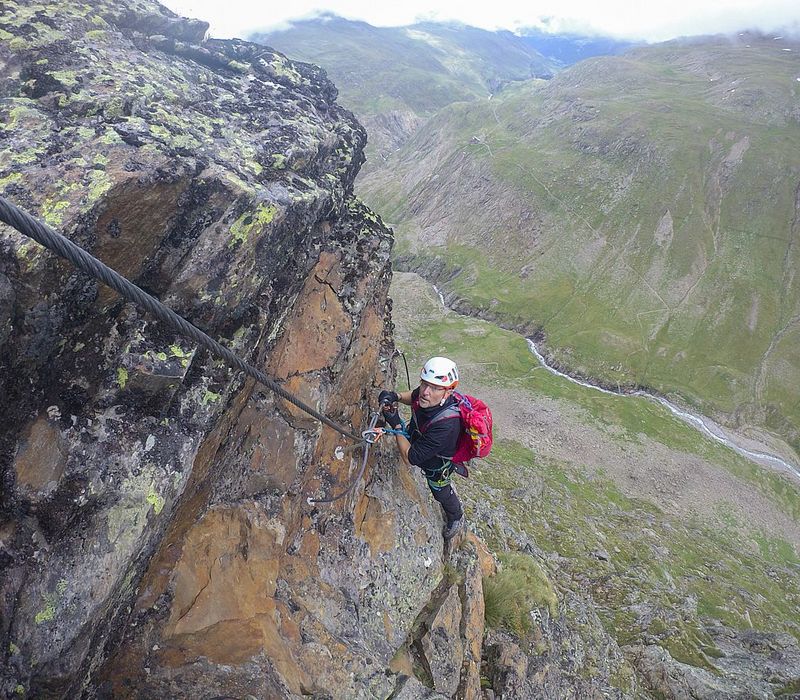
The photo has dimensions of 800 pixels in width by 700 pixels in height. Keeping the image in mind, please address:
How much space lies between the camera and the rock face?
7.14 meters

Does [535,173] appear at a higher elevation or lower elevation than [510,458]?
higher

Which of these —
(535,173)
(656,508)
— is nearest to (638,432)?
(656,508)

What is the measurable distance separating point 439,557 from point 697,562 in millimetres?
43714

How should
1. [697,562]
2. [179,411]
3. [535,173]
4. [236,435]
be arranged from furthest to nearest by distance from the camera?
[535,173] → [697,562] → [236,435] → [179,411]

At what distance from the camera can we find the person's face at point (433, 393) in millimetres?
11438

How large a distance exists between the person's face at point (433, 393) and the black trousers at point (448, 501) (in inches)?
151

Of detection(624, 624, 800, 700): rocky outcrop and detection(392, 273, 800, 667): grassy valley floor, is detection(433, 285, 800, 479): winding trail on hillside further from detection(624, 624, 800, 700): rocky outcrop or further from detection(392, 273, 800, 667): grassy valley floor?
detection(624, 624, 800, 700): rocky outcrop

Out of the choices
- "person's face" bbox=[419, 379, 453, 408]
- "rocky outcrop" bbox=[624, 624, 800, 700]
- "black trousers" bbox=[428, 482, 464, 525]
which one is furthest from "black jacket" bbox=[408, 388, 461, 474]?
"rocky outcrop" bbox=[624, 624, 800, 700]

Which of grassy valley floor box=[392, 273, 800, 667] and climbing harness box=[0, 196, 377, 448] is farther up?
climbing harness box=[0, 196, 377, 448]

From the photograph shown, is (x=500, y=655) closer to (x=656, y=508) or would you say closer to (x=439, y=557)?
(x=439, y=557)

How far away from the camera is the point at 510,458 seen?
2512 inches

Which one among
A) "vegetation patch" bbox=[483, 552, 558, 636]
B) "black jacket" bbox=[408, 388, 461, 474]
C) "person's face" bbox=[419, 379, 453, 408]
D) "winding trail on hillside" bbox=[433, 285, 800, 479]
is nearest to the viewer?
"black jacket" bbox=[408, 388, 461, 474]

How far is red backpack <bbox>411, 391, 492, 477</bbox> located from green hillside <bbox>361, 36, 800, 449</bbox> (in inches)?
3878

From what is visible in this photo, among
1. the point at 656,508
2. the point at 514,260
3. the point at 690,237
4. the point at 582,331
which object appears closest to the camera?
the point at 656,508
